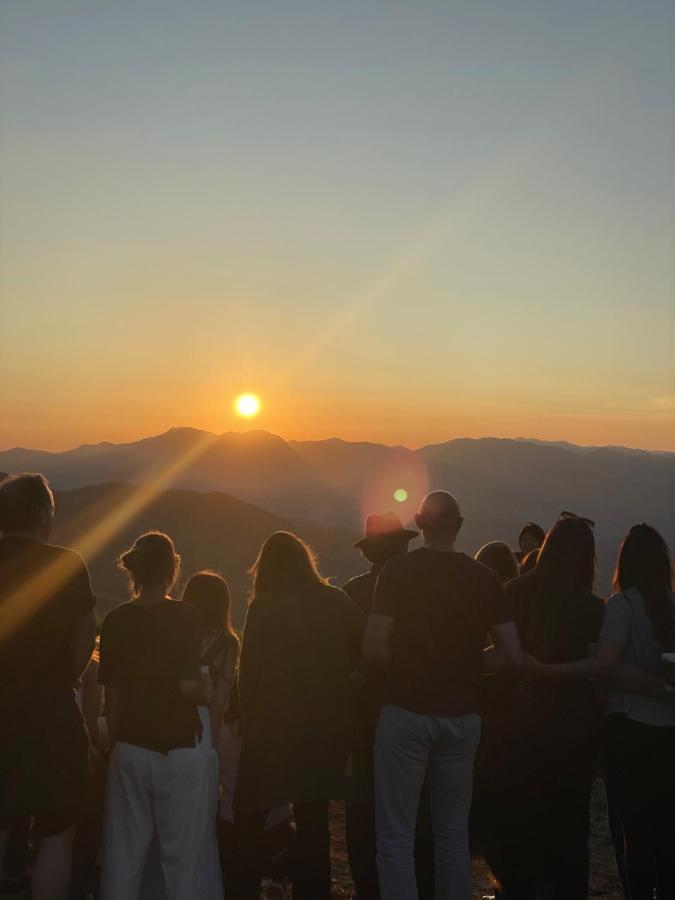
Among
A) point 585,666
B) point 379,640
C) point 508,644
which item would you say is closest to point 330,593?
point 379,640

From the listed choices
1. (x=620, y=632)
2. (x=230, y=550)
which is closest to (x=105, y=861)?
(x=620, y=632)

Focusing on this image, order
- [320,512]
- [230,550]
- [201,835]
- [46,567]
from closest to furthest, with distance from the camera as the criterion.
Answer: [46,567] < [201,835] < [230,550] < [320,512]

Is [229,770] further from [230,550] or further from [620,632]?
[230,550]

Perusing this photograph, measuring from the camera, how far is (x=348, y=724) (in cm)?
472

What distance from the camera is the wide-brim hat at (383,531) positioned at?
5.08 m

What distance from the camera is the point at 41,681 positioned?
161 inches

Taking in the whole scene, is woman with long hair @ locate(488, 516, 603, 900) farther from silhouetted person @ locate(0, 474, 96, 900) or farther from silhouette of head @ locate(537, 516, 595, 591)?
silhouetted person @ locate(0, 474, 96, 900)

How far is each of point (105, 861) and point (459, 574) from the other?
2188 mm

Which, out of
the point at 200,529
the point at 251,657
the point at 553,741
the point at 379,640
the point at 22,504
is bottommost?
the point at 200,529

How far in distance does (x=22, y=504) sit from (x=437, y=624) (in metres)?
2.04

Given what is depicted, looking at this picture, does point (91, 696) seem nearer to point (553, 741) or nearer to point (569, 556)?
point (553, 741)

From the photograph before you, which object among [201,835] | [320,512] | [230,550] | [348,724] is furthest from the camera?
[320,512]

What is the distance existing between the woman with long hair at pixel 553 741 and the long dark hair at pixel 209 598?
160 centimetres

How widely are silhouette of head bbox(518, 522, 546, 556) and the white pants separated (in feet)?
10.7
